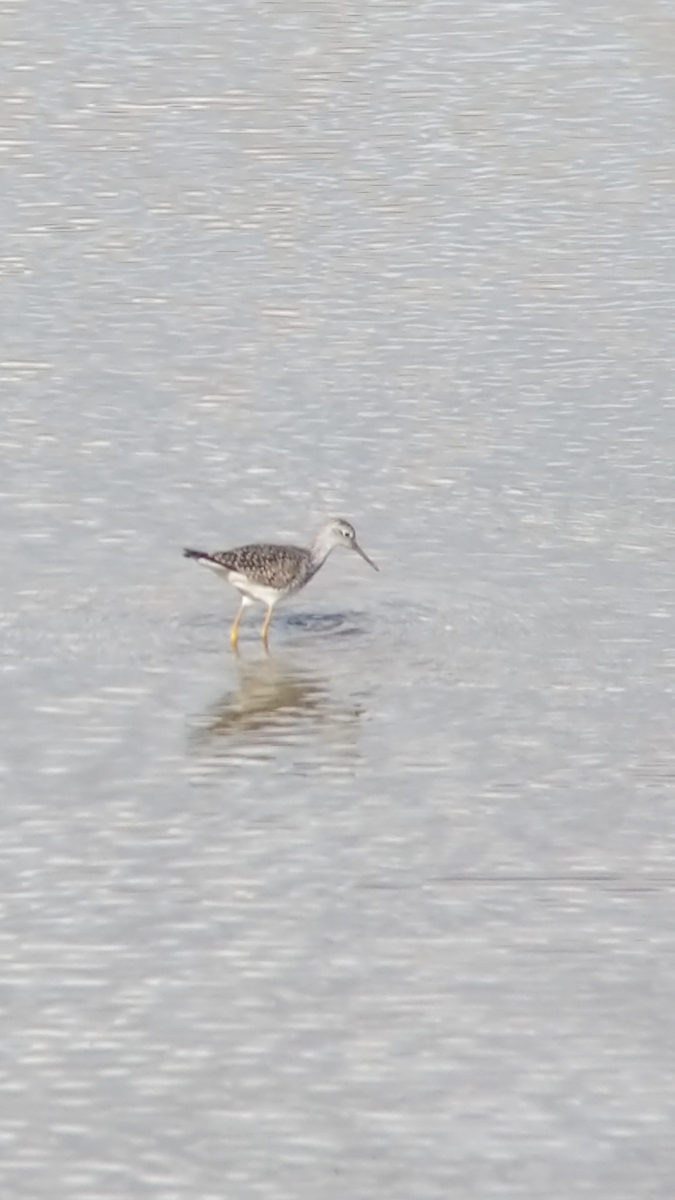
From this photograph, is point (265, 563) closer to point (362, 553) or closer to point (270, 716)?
point (362, 553)

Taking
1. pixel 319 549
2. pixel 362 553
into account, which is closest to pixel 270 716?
pixel 319 549

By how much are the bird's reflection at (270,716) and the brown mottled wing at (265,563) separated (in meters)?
0.51

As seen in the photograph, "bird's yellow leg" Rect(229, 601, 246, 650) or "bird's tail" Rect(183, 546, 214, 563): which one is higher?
"bird's tail" Rect(183, 546, 214, 563)

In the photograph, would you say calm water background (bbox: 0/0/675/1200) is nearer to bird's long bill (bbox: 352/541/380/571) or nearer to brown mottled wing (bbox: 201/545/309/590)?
bird's long bill (bbox: 352/541/380/571)

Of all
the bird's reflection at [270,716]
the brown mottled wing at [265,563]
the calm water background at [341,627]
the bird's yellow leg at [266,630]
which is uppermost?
the brown mottled wing at [265,563]

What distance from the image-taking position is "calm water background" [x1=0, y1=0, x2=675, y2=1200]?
36.3ft

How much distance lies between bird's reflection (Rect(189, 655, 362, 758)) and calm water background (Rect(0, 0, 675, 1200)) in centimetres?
3

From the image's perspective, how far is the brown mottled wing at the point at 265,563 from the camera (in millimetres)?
16281

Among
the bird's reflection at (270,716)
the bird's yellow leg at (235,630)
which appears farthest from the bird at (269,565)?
the bird's reflection at (270,716)

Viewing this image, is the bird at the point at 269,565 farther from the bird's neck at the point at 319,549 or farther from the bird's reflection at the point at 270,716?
the bird's reflection at the point at 270,716

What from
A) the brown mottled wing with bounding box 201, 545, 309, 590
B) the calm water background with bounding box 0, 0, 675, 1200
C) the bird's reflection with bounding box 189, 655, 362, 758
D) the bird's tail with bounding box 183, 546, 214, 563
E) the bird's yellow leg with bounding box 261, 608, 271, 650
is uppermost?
the bird's tail with bounding box 183, 546, 214, 563

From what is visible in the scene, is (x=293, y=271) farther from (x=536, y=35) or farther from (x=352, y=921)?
(x=352, y=921)

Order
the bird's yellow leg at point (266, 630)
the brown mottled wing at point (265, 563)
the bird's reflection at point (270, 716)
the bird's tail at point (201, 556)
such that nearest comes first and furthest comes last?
the bird's reflection at point (270, 716) < the bird's tail at point (201, 556) < the brown mottled wing at point (265, 563) < the bird's yellow leg at point (266, 630)

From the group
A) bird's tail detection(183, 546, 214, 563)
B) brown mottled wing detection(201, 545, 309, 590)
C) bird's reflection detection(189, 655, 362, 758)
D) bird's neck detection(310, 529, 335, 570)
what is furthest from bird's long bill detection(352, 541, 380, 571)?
bird's reflection detection(189, 655, 362, 758)
